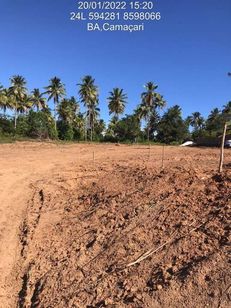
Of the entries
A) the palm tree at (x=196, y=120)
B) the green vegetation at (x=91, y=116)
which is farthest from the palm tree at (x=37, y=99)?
the palm tree at (x=196, y=120)

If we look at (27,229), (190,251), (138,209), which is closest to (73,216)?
(27,229)

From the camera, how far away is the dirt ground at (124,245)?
20.2 feet

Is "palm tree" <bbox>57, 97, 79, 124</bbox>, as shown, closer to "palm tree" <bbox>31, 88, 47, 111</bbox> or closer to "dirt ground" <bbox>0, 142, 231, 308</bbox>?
"palm tree" <bbox>31, 88, 47, 111</bbox>

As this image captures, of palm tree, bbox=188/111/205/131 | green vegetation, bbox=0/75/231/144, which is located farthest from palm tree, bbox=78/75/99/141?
palm tree, bbox=188/111/205/131

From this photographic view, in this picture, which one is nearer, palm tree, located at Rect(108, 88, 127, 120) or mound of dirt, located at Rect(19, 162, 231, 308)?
mound of dirt, located at Rect(19, 162, 231, 308)

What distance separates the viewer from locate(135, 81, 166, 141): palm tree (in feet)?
201

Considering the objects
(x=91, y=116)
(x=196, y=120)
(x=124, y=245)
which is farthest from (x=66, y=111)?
(x=124, y=245)

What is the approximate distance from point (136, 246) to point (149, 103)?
2196 inches

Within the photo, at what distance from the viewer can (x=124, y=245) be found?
7.88m

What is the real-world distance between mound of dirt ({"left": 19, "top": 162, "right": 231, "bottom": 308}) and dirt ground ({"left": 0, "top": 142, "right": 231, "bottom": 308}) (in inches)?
0.7

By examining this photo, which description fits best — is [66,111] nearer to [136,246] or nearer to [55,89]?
[55,89]

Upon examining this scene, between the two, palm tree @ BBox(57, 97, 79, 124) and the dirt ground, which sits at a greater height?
palm tree @ BBox(57, 97, 79, 124)

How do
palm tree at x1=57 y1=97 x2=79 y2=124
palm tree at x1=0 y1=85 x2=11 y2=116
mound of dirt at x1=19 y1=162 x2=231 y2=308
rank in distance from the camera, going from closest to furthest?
1. mound of dirt at x1=19 y1=162 x2=231 y2=308
2. palm tree at x1=0 y1=85 x2=11 y2=116
3. palm tree at x1=57 y1=97 x2=79 y2=124

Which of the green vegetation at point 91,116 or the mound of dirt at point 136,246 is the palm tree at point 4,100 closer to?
the green vegetation at point 91,116
